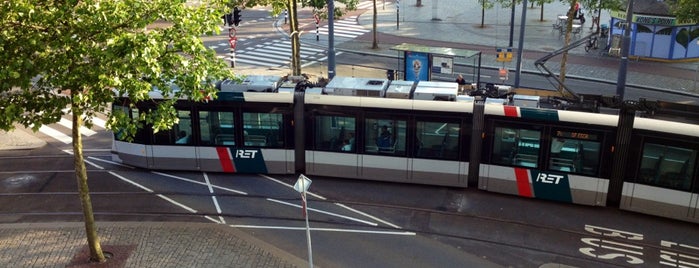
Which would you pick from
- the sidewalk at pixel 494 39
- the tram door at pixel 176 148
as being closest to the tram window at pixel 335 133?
the tram door at pixel 176 148

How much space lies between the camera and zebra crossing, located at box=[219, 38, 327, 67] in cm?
3784

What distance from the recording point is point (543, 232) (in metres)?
16.6

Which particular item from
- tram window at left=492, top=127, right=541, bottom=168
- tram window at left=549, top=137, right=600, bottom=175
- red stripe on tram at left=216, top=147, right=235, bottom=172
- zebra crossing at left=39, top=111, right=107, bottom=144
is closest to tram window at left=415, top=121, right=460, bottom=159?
tram window at left=492, top=127, right=541, bottom=168

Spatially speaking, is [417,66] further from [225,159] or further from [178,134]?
[178,134]

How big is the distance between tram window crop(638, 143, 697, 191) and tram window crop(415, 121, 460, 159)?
4.86 m

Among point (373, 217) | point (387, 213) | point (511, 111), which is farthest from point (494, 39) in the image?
point (373, 217)

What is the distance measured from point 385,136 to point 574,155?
5179 millimetres

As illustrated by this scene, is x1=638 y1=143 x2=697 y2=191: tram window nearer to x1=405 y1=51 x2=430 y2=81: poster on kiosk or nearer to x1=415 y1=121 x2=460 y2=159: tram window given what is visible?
x1=415 y1=121 x2=460 y2=159: tram window

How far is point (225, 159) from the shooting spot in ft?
66.2

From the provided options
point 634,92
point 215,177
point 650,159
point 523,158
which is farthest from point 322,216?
point 634,92

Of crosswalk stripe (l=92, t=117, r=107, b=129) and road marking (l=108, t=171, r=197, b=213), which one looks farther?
crosswalk stripe (l=92, t=117, r=107, b=129)

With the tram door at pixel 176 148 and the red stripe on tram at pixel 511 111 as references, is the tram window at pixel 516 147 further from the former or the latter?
the tram door at pixel 176 148

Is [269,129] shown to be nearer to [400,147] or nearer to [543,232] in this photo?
[400,147]

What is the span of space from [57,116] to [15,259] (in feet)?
15.1
